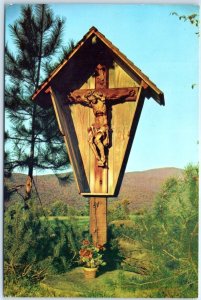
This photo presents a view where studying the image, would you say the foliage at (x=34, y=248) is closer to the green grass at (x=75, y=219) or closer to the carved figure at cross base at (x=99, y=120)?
the green grass at (x=75, y=219)

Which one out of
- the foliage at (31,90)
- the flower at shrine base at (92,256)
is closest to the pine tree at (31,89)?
the foliage at (31,90)

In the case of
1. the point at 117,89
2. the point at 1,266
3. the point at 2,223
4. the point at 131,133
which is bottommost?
the point at 1,266

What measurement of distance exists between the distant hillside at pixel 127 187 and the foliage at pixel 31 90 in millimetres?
89

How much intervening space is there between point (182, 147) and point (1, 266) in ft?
4.72

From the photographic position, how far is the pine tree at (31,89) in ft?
15.2

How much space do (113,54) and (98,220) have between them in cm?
110

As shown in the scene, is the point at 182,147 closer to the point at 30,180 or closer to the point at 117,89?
the point at 117,89

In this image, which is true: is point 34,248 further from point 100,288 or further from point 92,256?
point 100,288

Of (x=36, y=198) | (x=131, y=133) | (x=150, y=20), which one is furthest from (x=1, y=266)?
(x=150, y=20)

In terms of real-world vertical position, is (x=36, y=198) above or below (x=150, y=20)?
below

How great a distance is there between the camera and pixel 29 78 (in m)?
4.64

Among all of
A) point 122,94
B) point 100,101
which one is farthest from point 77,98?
point 122,94

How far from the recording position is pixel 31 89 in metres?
4.64

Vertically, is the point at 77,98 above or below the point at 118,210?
above
